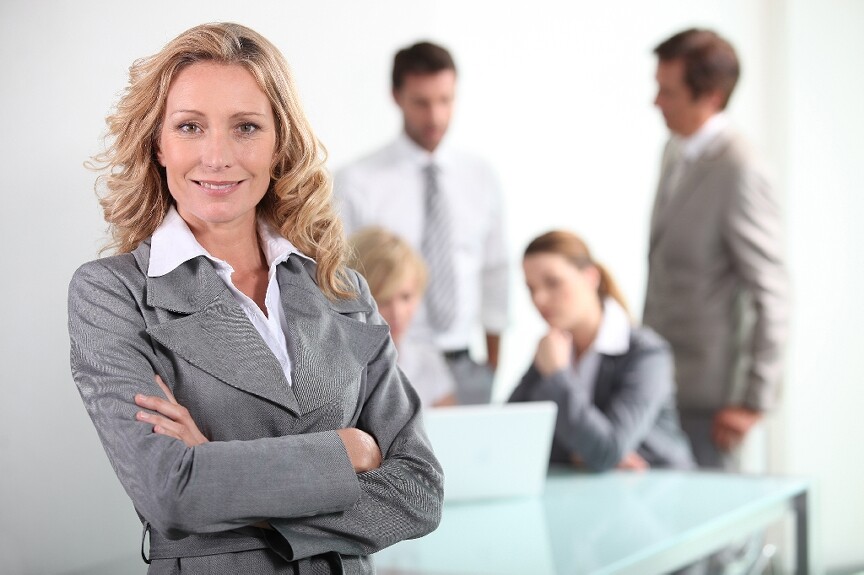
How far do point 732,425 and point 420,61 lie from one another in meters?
1.65

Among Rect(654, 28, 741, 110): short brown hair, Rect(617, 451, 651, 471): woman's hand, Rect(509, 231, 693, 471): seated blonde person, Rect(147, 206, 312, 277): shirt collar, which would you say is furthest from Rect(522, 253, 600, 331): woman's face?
Rect(147, 206, 312, 277): shirt collar

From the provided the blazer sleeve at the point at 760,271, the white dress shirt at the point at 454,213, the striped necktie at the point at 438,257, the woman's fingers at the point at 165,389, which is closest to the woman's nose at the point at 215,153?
the woman's fingers at the point at 165,389

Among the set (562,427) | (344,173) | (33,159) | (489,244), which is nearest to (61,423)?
(33,159)

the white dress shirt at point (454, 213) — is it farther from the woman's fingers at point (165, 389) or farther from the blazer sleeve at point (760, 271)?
the woman's fingers at point (165, 389)

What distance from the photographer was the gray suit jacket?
12.8 ft

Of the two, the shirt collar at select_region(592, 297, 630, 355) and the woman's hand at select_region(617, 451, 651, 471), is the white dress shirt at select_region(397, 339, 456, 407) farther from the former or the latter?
the woman's hand at select_region(617, 451, 651, 471)

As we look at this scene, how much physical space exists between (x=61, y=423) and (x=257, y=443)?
0.62 m

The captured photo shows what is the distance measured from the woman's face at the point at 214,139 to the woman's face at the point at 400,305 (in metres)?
1.74

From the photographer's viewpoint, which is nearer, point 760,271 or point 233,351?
point 233,351

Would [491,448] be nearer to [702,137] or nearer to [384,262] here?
[384,262]

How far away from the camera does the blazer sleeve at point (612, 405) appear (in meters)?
2.88

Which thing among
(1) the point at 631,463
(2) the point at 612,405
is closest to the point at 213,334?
(1) the point at 631,463

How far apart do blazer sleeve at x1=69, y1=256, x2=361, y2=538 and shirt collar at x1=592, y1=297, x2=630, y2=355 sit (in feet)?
6.63

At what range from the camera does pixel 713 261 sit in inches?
157
